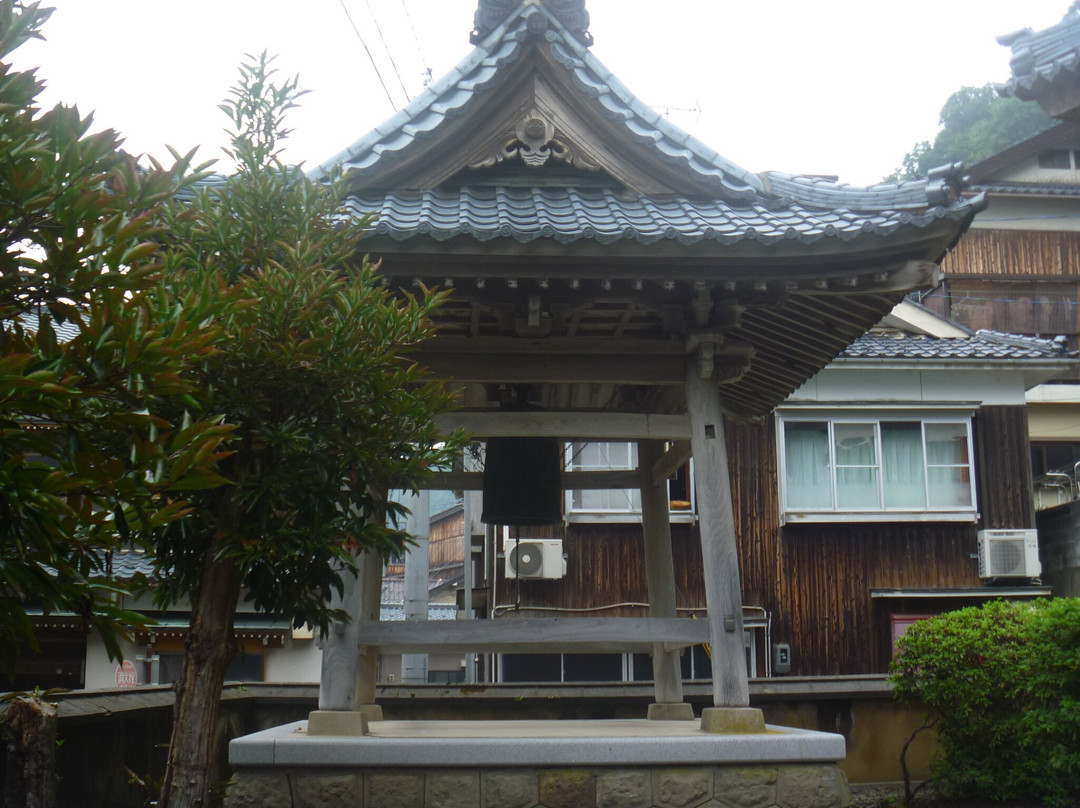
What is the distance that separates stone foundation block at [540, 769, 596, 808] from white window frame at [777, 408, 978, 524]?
37.3 feet

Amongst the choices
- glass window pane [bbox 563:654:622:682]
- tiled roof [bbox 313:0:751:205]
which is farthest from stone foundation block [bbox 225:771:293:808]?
glass window pane [bbox 563:654:622:682]

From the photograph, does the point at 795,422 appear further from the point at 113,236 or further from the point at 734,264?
the point at 113,236

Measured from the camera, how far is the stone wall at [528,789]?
6.09 m

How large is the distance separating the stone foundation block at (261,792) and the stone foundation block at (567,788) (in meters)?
1.51

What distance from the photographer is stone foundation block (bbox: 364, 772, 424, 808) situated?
20.0 feet

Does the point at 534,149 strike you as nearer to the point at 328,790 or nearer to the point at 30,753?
the point at 328,790

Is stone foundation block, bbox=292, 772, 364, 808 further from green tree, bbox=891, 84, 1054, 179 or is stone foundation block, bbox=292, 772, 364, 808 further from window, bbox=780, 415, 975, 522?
green tree, bbox=891, 84, 1054, 179

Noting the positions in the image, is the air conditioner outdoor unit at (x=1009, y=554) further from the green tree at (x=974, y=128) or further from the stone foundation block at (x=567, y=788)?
the green tree at (x=974, y=128)

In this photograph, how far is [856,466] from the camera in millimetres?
17219

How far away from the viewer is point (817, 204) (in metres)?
7.26

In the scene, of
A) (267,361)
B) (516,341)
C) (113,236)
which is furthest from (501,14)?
(113,236)

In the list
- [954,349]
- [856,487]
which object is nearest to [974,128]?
[954,349]

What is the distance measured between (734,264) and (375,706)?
14.0 feet

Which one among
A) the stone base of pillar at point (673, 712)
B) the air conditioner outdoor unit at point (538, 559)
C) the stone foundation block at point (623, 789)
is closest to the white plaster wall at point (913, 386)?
the air conditioner outdoor unit at point (538, 559)
